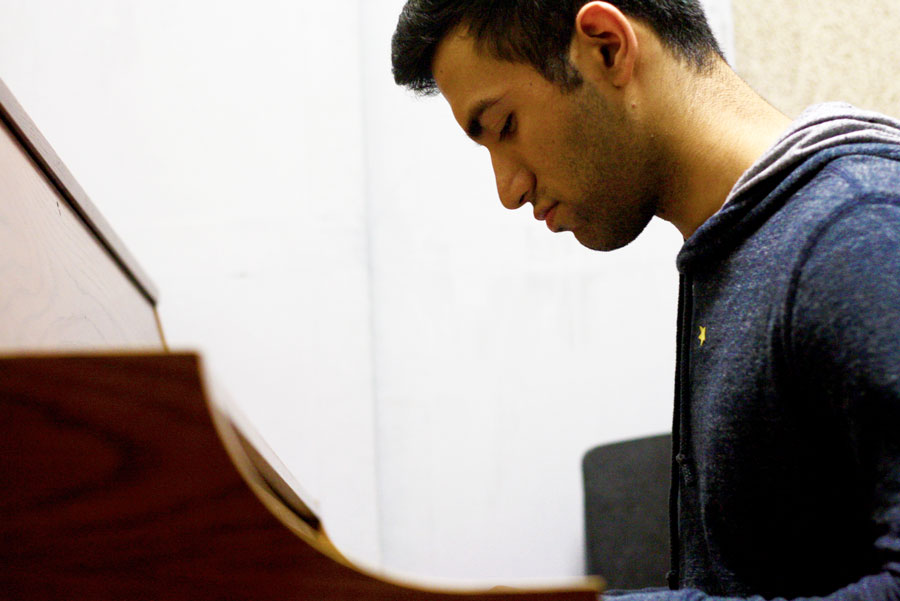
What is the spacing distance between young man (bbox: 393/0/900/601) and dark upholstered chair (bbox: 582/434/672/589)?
0.48 meters

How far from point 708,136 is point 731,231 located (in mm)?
131

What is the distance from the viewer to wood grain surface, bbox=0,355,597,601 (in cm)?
34

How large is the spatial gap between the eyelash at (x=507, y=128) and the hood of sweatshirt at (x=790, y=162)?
253 millimetres

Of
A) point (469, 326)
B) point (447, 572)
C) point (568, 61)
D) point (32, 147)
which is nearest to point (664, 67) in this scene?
point (568, 61)

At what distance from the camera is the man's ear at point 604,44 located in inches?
32.1

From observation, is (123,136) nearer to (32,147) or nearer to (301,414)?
(301,414)

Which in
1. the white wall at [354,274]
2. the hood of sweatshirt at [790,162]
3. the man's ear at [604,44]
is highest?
the man's ear at [604,44]

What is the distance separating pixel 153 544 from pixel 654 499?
1.13 meters

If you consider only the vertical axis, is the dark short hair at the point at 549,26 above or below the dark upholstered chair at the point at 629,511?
above

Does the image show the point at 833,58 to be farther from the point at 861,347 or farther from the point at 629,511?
the point at 861,347

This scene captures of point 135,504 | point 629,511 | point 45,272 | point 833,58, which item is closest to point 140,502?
point 135,504

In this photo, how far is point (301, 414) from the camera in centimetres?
144

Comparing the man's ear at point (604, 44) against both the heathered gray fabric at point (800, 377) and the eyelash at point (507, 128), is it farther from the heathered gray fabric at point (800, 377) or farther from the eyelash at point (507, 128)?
the heathered gray fabric at point (800, 377)

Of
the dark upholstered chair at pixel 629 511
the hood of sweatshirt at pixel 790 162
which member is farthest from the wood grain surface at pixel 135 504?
the dark upholstered chair at pixel 629 511
